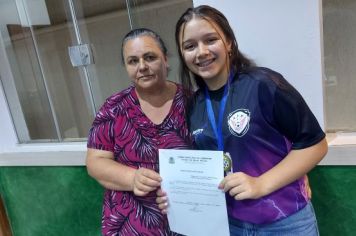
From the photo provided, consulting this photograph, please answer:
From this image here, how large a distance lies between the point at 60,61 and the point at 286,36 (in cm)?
152

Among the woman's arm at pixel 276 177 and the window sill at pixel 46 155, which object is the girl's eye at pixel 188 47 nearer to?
the woman's arm at pixel 276 177

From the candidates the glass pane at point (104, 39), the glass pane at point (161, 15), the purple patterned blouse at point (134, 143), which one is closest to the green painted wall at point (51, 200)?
the glass pane at point (104, 39)

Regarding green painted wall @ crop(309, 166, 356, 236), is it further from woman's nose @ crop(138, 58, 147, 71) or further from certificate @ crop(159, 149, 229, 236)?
woman's nose @ crop(138, 58, 147, 71)

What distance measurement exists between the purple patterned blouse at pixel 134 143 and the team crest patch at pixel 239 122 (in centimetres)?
23

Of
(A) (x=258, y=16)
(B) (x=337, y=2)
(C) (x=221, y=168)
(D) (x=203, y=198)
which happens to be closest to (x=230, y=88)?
(C) (x=221, y=168)

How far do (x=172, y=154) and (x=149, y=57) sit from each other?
342 millimetres

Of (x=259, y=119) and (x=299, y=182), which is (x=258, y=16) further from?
(x=299, y=182)

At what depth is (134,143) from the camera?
1.14 meters

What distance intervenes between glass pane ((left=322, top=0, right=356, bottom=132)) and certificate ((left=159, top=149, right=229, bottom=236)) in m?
0.71

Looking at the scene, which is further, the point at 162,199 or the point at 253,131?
the point at 162,199

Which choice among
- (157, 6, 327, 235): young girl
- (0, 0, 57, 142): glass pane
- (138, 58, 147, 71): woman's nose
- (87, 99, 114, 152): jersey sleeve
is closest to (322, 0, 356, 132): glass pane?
(157, 6, 327, 235): young girl

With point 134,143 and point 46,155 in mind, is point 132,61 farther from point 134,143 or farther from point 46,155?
point 46,155

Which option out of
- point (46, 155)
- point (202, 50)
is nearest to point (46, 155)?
point (46, 155)

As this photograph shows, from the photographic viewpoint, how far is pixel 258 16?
1.22 m
